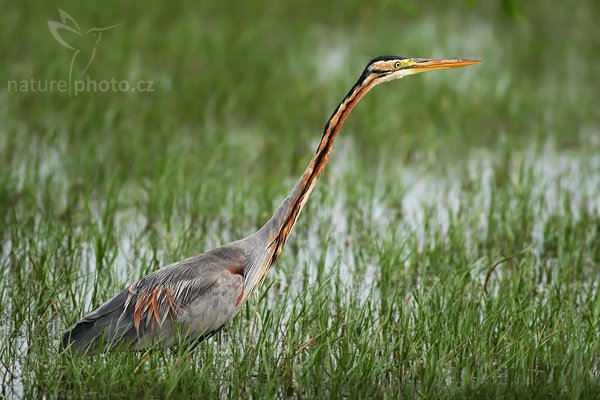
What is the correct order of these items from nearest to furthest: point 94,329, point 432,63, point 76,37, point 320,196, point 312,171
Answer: point 94,329, point 312,171, point 432,63, point 320,196, point 76,37

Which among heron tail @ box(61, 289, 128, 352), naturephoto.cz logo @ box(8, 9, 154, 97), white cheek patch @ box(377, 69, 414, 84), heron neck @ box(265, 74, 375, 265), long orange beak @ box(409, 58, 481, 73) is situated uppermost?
naturephoto.cz logo @ box(8, 9, 154, 97)

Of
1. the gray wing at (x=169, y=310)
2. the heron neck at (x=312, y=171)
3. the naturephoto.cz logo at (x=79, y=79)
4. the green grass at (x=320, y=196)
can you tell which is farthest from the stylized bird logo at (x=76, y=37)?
the gray wing at (x=169, y=310)

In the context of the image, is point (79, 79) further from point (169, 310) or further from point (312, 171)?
point (169, 310)

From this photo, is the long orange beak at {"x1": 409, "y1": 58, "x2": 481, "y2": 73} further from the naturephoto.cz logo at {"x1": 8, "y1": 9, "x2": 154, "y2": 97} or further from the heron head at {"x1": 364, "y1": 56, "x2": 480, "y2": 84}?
the naturephoto.cz logo at {"x1": 8, "y1": 9, "x2": 154, "y2": 97}

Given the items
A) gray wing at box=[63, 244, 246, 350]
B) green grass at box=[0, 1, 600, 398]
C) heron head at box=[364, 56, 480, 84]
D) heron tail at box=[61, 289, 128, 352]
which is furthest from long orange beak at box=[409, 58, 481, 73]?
heron tail at box=[61, 289, 128, 352]

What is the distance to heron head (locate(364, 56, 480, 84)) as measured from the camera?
468cm

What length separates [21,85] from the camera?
9062 millimetres

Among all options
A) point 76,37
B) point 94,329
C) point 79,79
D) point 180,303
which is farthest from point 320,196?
point 76,37

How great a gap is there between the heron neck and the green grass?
40 centimetres

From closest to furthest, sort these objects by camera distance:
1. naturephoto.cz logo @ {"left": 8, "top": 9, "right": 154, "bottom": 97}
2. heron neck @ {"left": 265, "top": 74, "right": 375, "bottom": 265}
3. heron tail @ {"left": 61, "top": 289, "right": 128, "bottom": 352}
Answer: heron tail @ {"left": 61, "top": 289, "right": 128, "bottom": 352} → heron neck @ {"left": 265, "top": 74, "right": 375, "bottom": 265} → naturephoto.cz logo @ {"left": 8, "top": 9, "right": 154, "bottom": 97}

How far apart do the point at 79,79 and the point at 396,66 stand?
17.1 ft

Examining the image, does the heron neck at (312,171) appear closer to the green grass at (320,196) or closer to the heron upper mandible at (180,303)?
the heron upper mandible at (180,303)

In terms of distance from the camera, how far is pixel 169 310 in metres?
4.48

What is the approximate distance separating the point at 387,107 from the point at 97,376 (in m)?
5.68
